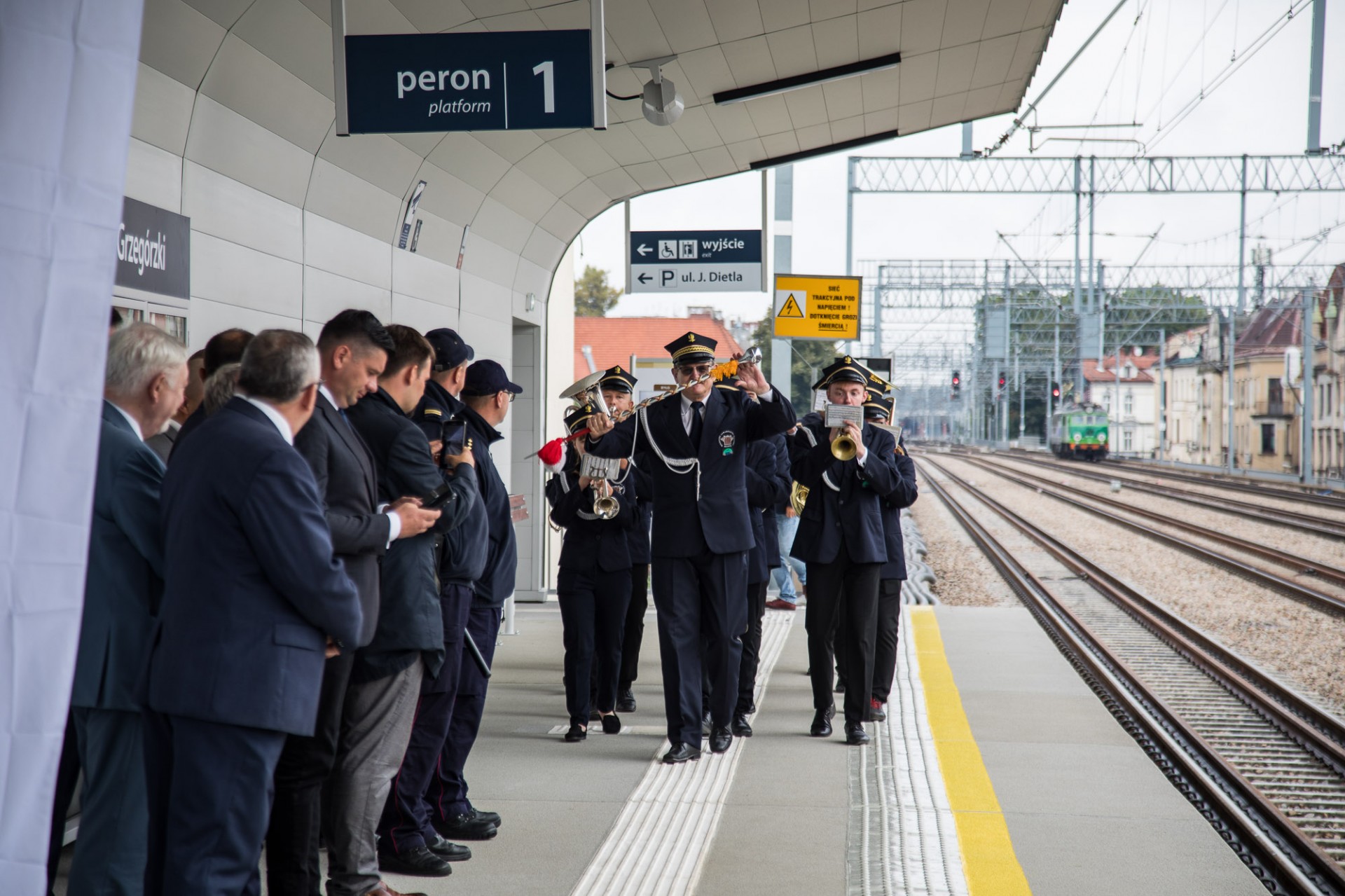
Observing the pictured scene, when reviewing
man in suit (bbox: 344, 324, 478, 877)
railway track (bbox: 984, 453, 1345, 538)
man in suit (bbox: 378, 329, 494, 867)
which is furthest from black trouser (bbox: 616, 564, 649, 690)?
railway track (bbox: 984, 453, 1345, 538)

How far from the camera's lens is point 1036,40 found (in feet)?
31.6

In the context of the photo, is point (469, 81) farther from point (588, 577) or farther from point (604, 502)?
point (588, 577)

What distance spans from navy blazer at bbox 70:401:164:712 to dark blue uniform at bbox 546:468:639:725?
11.8 feet

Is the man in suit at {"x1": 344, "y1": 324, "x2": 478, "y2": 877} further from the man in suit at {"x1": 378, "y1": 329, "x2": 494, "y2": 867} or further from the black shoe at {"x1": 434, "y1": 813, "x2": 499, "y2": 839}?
the black shoe at {"x1": 434, "y1": 813, "x2": 499, "y2": 839}

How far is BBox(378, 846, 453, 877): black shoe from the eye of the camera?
482 centimetres

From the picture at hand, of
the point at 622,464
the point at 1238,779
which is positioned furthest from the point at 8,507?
the point at 1238,779

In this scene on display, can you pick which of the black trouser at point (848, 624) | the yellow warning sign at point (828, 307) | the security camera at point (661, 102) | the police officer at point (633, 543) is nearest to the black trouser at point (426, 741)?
the police officer at point (633, 543)

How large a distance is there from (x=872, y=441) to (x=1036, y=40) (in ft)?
13.1

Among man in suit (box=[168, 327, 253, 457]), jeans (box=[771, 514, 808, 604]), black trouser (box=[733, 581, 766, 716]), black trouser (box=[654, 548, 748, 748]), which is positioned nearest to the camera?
man in suit (box=[168, 327, 253, 457])

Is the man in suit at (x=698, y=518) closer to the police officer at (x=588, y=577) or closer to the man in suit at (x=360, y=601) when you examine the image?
the police officer at (x=588, y=577)

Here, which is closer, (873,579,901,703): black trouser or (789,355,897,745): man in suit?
(789,355,897,745): man in suit

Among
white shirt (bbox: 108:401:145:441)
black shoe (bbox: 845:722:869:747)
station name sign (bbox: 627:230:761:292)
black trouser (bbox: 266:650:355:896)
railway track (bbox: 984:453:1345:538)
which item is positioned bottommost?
black shoe (bbox: 845:722:869:747)

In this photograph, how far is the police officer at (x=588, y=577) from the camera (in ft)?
23.4

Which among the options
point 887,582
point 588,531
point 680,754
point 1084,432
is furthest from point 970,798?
point 1084,432
